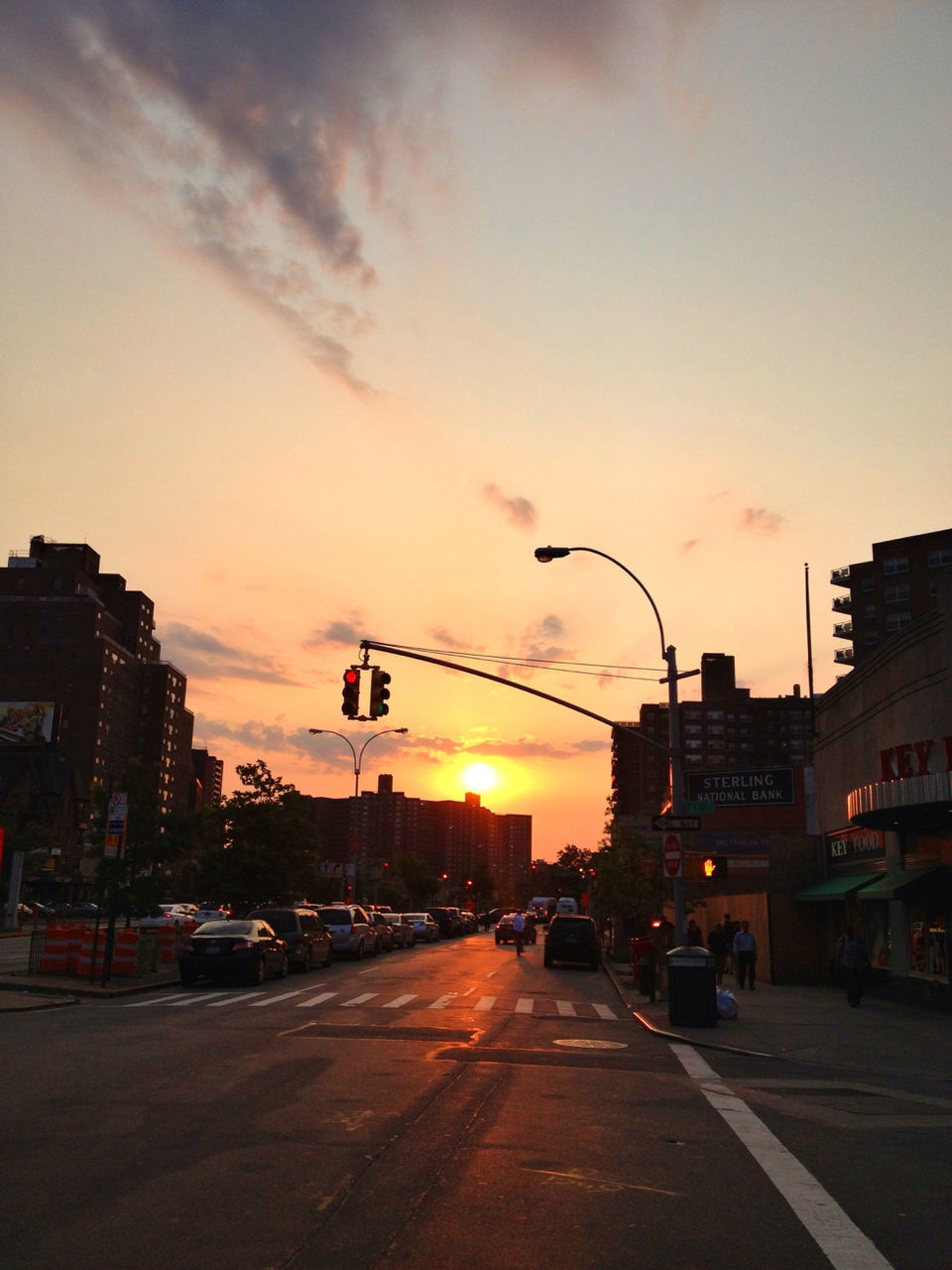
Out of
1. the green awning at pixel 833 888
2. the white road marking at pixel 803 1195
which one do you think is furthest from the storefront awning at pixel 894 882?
the white road marking at pixel 803 1195

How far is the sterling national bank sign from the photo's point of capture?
2728 centimetres

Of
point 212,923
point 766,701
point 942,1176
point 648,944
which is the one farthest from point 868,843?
point 766,701

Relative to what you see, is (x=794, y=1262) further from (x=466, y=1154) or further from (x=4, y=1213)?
(x=4, y=1213)

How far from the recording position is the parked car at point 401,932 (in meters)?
46.5

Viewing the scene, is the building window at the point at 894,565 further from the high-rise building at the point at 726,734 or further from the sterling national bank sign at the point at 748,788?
the sterling national bank sign at the point at 748,788

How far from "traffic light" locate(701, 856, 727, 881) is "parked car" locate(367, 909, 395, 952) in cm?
2127

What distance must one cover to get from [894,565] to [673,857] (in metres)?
79.6

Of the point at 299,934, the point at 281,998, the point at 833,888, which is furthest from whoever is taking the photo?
the point at 299,934

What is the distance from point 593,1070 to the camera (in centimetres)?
1339

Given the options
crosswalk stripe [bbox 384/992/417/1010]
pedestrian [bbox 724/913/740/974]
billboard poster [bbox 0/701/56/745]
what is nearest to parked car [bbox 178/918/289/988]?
crosswalk stripe [bbox 384/992/417/1010]

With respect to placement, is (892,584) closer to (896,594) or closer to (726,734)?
(896,594)

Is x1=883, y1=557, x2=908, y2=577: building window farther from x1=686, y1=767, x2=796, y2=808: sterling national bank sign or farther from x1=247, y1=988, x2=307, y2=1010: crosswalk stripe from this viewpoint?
x1=247, y1=988, x2=307, y2=1010: crosswalk stripe

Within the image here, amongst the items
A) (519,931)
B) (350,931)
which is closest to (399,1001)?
(350,931)

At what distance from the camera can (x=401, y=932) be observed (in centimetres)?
4744
